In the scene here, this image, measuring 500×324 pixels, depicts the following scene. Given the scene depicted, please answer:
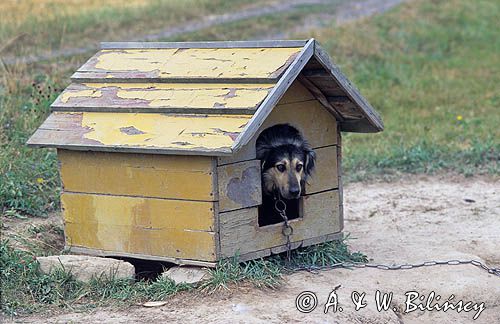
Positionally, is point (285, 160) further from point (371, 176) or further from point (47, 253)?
point (371, 176)

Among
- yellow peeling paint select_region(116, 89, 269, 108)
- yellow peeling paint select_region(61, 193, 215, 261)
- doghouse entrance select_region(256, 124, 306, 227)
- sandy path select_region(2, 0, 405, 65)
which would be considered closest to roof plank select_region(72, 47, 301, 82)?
yellow peeling paint select_region(116, 89, 269, 108)

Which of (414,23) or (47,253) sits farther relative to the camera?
(414,23)

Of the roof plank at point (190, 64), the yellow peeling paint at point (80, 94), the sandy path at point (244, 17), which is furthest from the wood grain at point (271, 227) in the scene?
the sandy path at point (244, 17)

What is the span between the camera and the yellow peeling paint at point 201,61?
549 cm

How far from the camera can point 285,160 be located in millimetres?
5688

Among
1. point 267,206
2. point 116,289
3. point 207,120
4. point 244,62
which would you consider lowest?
point 116,289

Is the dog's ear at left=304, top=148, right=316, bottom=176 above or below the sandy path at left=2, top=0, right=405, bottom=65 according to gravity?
below

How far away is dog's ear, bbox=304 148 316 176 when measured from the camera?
5.85 meters

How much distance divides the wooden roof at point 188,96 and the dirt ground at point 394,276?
908 mm

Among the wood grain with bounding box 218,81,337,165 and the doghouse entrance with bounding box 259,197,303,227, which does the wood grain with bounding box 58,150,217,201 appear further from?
the doghouse entrance with bounding box 259,197,303,227

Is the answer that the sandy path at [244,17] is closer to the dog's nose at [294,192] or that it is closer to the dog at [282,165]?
the dog at [282,165]

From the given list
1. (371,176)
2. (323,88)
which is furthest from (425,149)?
(323,88)

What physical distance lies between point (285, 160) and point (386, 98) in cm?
598

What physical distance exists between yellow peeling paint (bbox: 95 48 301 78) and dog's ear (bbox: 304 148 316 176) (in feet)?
2.33
